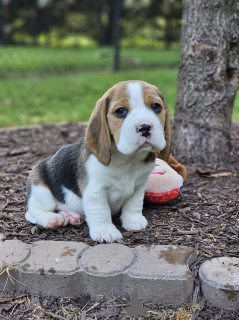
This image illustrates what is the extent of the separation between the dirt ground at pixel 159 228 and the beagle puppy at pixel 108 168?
130 millimetres

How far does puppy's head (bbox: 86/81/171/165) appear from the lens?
8.79 ft

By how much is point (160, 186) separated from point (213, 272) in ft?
3.57

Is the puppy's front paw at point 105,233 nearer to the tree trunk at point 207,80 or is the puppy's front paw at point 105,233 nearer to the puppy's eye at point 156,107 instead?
the puppy's eye at point 156,107

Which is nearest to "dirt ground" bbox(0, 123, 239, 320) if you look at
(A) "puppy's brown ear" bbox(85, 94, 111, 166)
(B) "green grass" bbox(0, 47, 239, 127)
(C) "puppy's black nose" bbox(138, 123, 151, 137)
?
(A) "puppy's brown ear" bbox(85, 94, 111, 166)

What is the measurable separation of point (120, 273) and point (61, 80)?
30.2 feet

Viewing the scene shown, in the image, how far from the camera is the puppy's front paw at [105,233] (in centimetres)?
304

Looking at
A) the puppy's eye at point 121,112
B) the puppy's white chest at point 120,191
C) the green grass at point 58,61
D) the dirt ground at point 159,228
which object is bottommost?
the green grass at point 58,61

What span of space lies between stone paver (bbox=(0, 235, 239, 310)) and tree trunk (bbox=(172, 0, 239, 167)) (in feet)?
6.10

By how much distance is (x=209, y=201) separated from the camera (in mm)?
3709

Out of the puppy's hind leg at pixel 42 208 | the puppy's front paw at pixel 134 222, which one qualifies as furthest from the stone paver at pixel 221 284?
the puppy's hind leg at pixel 42 208

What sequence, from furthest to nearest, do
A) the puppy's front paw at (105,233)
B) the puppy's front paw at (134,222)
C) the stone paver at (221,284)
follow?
1. the puppy's front paw at (134,222)
2. the puppy's front paw at (105,233)
3. the stone paver at (221,284)

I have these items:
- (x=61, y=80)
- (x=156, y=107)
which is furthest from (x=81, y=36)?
(x=156, y=107)

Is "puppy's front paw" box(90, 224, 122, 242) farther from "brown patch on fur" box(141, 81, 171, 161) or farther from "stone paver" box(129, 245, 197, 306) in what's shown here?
"brown patch on fur" box(141, 81, 171, 161)

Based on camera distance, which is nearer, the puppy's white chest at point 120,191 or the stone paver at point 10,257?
the stone paver at point 10,257
